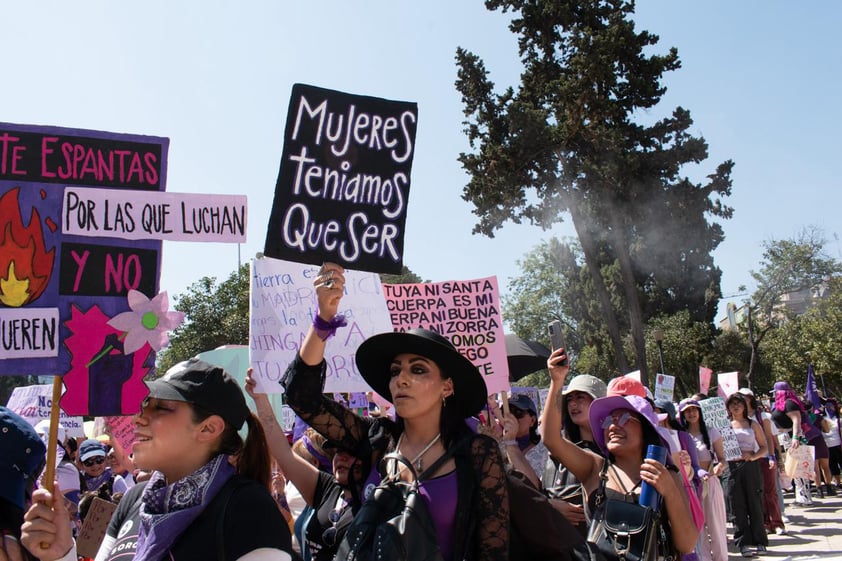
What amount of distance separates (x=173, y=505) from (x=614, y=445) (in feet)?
7.90

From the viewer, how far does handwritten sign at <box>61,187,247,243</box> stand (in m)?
3.97

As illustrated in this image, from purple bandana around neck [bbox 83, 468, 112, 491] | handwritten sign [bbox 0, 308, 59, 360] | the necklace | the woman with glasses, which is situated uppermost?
handwritten sign [bbox 0, 308, 59, 360]

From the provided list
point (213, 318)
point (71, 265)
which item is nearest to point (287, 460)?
point (71, 265)

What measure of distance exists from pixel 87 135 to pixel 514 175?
2409cm

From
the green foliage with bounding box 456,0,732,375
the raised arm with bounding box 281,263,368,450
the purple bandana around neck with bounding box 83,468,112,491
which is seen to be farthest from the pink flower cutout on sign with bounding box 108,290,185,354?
the green foliage with bounding box 456,0,732,375

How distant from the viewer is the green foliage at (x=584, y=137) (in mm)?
26078

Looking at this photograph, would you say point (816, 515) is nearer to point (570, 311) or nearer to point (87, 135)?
point (87, 135)

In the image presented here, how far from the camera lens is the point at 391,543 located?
240 cm

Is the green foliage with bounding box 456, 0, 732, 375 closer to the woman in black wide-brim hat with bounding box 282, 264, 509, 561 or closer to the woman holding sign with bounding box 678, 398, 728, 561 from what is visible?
the woman holding sign with bounding box 678, 398, 728, 561

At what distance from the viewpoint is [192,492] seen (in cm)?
229

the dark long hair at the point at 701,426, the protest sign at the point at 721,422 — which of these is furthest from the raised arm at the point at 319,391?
the protest sign at the point at 721,422

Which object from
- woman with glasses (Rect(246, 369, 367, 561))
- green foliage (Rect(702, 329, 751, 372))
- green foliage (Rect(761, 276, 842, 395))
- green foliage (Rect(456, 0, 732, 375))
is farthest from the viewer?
green foliage (Rect(702, 329, 751, 372))

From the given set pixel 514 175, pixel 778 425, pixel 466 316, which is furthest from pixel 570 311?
pixel 466 316

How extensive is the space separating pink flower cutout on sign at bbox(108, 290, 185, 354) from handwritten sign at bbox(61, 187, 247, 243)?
0.42 meters
